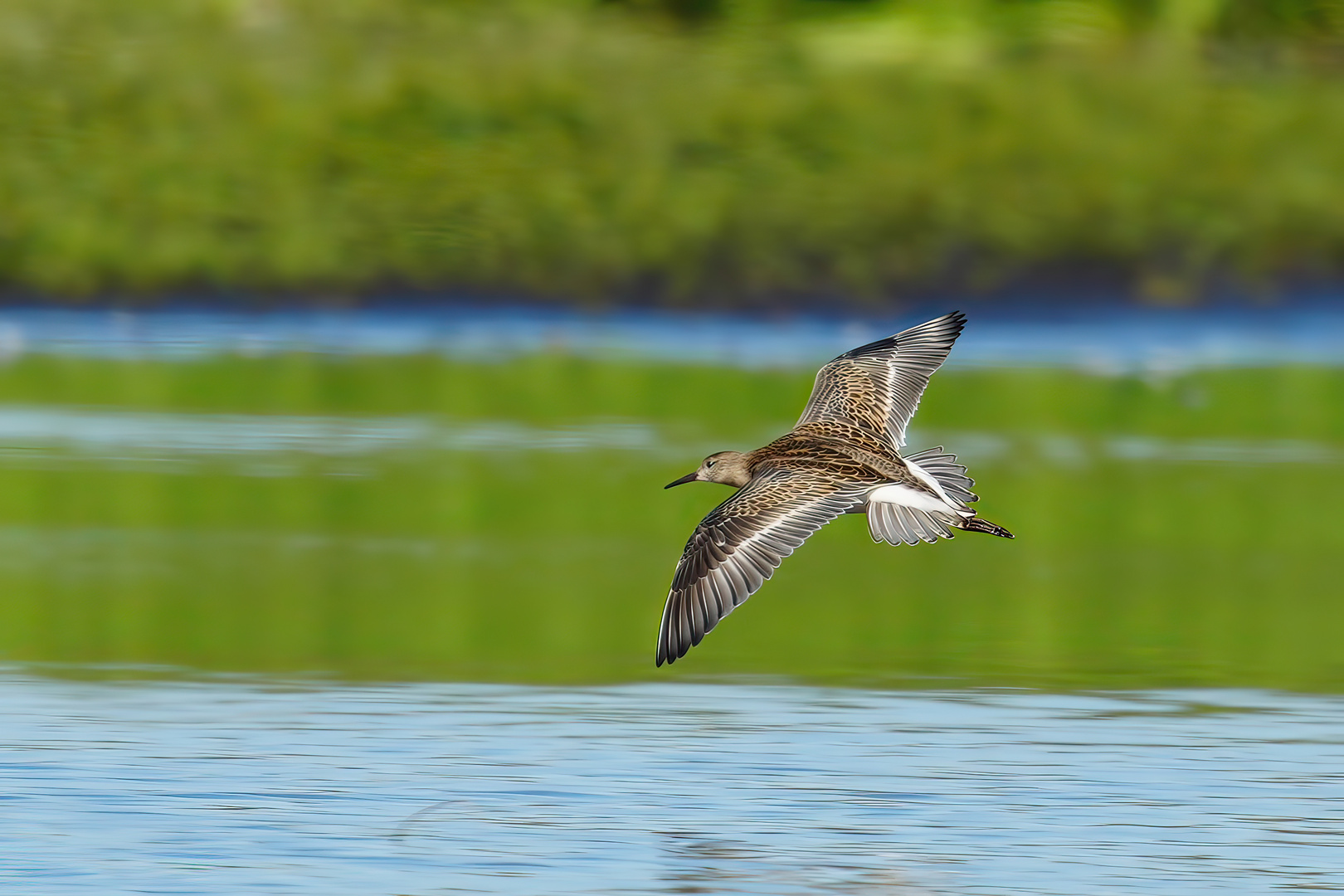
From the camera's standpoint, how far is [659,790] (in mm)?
8664

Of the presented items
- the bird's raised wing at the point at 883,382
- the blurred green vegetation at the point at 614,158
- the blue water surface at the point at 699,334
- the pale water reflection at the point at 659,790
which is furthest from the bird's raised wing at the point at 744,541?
the blurred green vegetation at the point at 614,158

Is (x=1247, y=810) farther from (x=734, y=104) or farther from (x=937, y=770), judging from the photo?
(x=734, y=104)

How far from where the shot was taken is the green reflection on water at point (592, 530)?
10922 millimetres

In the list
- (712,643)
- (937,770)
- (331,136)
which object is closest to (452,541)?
(712,643)

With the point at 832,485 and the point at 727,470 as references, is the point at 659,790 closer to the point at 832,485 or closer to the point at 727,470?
the point at 832,485

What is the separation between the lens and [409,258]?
2336cm

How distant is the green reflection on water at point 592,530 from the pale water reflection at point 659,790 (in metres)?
0.54

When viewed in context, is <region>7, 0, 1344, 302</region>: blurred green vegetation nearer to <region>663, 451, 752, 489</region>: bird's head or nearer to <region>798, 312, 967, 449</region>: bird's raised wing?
<region>798, 312, 967, 449</region>: bird's raised wing

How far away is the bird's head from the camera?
33.3 feet

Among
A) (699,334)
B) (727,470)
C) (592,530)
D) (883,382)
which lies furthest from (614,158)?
(727,470)

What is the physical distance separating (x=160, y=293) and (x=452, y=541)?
33.7 ft

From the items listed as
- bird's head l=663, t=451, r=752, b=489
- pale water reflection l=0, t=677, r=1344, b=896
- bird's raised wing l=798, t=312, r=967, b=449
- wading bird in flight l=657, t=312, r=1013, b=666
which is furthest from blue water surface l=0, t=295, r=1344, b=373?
pale water reflection l=0, t=677, r=1344, b=896

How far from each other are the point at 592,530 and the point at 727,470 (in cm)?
327

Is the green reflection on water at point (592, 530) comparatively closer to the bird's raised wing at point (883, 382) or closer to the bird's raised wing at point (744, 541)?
the bird's raised wing at point (883, 382)
